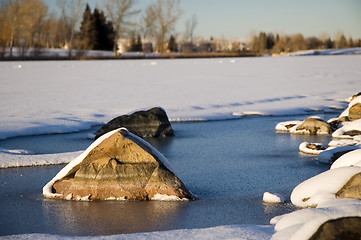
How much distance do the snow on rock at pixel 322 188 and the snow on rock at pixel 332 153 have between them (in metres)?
2.58

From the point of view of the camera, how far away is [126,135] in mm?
6543

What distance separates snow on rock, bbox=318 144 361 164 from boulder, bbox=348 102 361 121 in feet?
13.0

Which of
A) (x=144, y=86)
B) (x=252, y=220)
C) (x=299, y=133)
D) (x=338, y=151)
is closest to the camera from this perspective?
(x=252, y=220)

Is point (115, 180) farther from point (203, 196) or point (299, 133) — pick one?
point (299, 133)

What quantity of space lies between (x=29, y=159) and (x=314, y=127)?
628cm

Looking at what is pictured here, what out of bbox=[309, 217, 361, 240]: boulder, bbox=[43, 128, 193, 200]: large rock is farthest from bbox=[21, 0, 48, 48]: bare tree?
bbox=[309, 217, 361, 240]: boulder

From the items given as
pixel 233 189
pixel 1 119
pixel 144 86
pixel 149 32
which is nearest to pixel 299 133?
pixel 233 189

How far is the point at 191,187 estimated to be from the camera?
683 cm

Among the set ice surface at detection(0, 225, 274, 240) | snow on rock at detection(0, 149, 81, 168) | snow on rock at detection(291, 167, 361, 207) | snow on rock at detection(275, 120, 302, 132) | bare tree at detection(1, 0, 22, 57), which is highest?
bare tree at detection(1, 0, 22, 57)

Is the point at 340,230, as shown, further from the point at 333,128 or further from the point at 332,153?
the point at 333,128

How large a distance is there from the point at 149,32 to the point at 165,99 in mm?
55789

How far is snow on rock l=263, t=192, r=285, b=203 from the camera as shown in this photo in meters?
6.03

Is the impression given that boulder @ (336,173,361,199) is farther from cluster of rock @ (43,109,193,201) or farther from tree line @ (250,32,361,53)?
tree line @ (250,32,361,53)

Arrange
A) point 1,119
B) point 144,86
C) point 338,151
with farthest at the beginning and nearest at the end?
point 144,86, point 1,119, point 338,151
